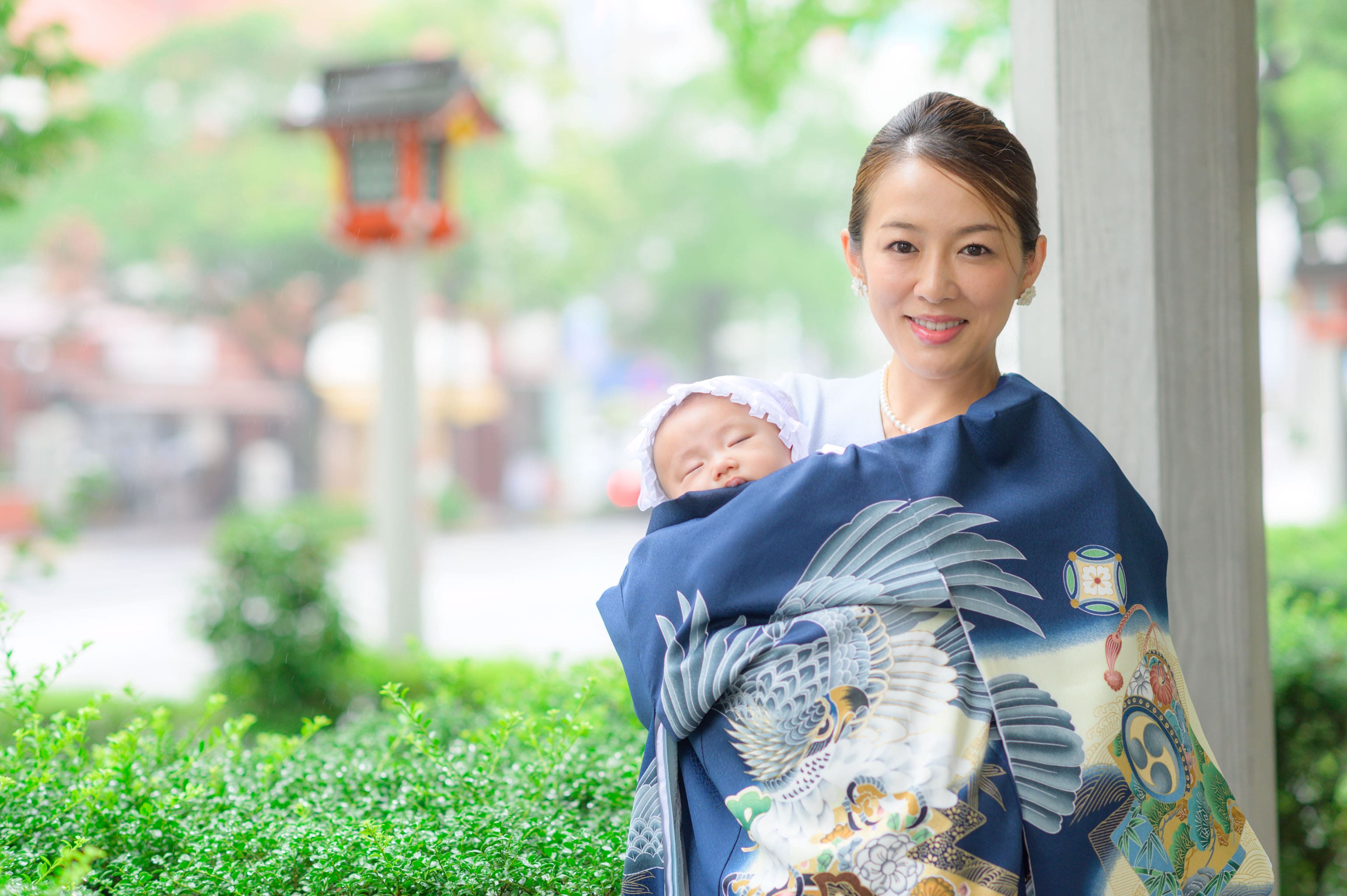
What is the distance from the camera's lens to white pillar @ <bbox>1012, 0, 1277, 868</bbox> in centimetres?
231

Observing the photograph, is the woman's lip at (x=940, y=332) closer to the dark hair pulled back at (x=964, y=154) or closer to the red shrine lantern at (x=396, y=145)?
the dark hair pulled back at (x=964, y=154)

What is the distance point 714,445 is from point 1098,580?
0.61 m

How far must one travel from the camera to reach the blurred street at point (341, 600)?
32.1 ft

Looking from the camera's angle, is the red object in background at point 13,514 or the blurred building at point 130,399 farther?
the blurred building at point 130,399

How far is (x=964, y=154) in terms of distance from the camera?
5.41ft

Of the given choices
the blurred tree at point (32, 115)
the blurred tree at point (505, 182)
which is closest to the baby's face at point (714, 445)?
the blurred tree at point (32, 115)

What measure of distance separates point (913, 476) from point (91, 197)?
1786cm

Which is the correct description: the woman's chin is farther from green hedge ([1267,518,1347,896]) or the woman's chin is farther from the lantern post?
the lantern post

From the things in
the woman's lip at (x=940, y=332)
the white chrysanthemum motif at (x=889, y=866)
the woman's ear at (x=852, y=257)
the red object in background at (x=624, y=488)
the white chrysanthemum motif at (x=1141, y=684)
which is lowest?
the red object in background at (x=624, y=488)

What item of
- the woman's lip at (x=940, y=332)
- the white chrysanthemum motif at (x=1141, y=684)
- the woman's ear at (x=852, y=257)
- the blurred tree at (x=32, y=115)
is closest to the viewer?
the white chrysanthemum motif at (x=1141, y=684)

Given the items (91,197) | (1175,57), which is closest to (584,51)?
(91,197)

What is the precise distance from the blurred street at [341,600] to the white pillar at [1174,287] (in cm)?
439

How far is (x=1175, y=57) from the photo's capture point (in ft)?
7.59

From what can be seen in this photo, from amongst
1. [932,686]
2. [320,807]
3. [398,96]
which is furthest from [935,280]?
[398,96]
